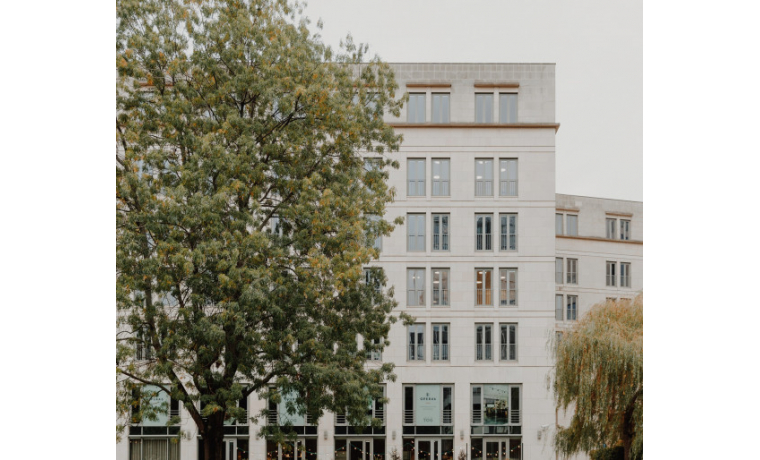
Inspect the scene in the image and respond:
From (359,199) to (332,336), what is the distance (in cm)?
145

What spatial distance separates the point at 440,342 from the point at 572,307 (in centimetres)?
222

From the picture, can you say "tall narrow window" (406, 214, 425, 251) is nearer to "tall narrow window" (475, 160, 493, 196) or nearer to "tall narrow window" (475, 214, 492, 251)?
"tall narrow window" (475, 214, 492, 251)

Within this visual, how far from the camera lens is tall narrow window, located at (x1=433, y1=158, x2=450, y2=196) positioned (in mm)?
12102

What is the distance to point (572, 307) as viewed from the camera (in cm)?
1170

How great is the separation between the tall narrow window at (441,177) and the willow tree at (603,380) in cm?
362

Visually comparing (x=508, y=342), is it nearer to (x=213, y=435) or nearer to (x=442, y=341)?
(x=442, y=341)

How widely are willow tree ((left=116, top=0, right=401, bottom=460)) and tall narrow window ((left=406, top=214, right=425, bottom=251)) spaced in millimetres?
3958

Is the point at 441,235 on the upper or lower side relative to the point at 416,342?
upper

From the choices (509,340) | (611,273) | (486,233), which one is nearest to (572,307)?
(509,340)

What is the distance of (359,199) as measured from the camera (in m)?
7.56

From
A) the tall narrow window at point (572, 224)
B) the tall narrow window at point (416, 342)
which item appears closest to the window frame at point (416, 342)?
the tall narrow window at point (416, 342)

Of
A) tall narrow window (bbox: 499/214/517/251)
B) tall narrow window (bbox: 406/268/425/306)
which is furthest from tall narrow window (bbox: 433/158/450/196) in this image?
tall narrow window (bbox: 406/268/425/306)
